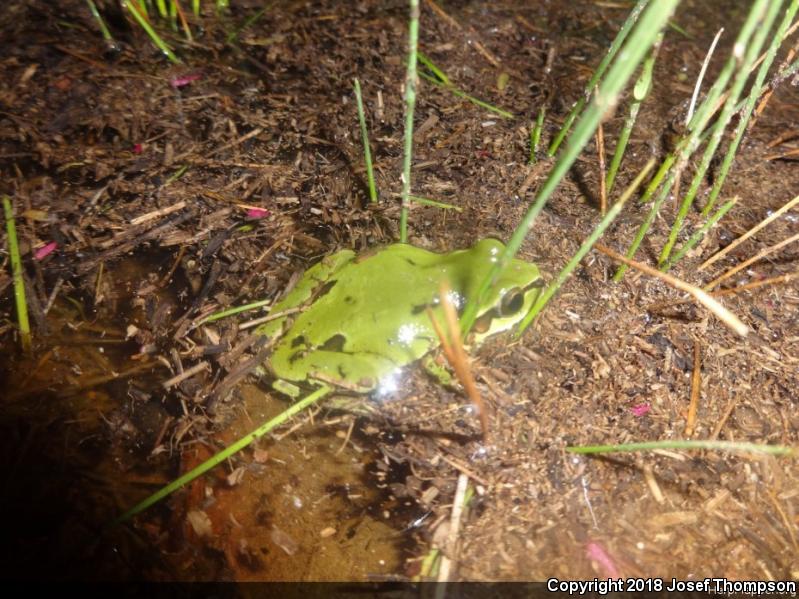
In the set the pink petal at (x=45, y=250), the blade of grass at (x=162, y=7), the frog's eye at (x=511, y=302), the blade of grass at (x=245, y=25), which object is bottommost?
the pink petal at (x=45, y=250)

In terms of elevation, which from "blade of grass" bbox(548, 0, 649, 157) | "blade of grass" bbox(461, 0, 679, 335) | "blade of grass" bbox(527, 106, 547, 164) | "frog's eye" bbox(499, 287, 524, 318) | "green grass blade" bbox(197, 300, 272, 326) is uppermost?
"blade of grass" bbox(461, 0, 679, 335)

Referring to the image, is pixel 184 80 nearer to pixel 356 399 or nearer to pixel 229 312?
pixel 229 312

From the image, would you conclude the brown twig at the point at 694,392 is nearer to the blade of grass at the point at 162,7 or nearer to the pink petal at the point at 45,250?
the pink petal at the point at 45,250

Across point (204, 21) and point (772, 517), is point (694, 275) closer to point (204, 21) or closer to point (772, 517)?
point (772, 517)

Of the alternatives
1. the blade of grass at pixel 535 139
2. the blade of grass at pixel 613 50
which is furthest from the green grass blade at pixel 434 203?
the blade of grass at pixel 613 50

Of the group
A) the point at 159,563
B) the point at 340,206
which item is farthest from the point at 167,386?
the point at 340,206

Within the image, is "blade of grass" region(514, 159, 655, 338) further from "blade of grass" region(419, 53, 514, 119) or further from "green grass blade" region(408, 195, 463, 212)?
"blade of grass" region(419, 53, 514, 119)

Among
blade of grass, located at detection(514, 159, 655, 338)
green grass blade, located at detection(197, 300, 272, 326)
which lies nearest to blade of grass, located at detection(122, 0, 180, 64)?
green grass blade, located at detection(197, 300, 272, 326)
